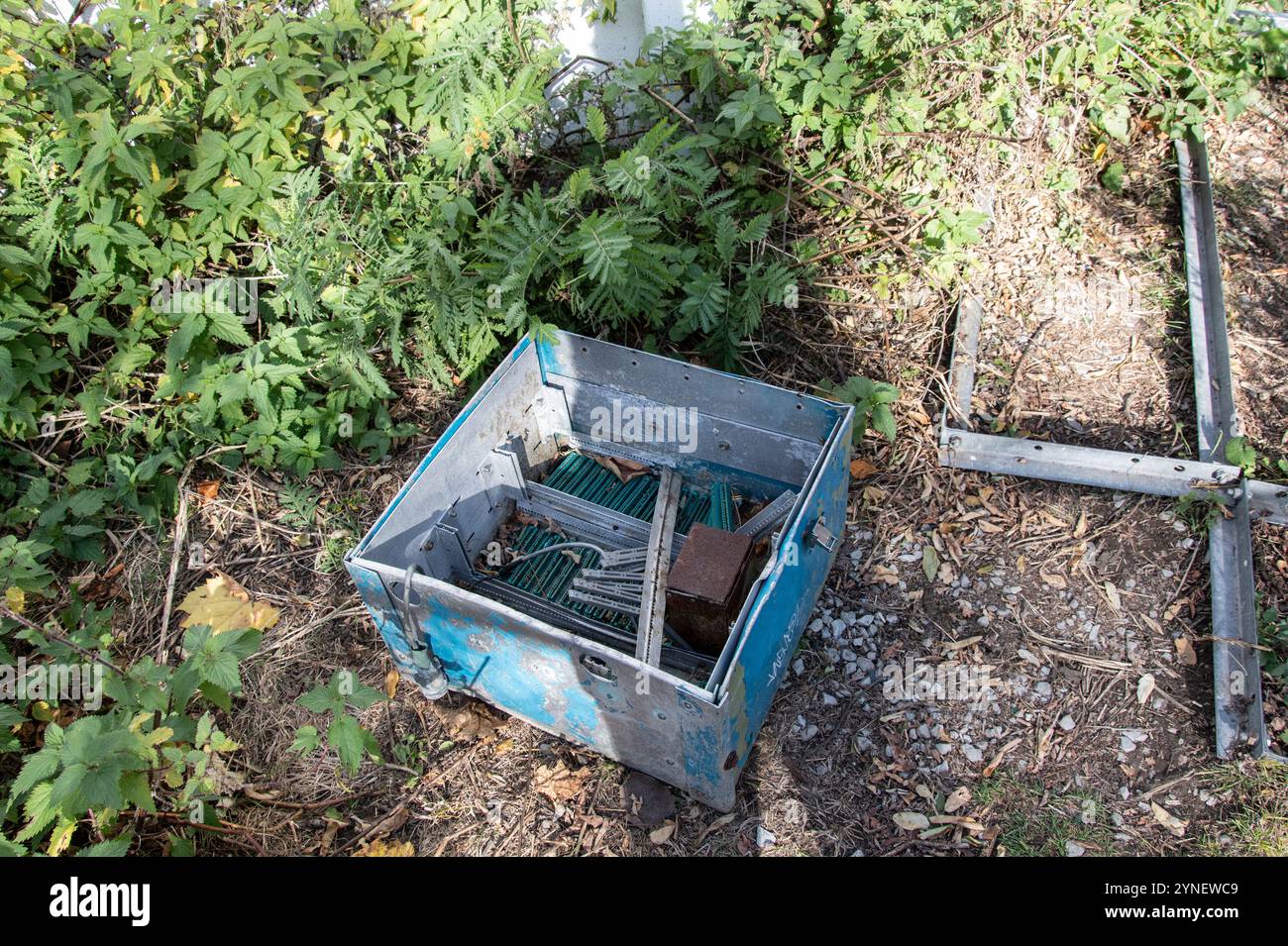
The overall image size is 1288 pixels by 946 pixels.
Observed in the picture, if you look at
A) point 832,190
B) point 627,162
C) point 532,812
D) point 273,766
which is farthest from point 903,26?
point 273,766

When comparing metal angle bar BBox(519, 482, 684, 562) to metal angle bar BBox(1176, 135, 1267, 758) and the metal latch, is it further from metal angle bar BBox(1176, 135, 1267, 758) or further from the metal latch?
metal angle bar BBox(1176, 135, 1267, 758)

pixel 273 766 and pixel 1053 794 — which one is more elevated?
pixel 273 766

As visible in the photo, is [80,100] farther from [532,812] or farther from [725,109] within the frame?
[532,812]

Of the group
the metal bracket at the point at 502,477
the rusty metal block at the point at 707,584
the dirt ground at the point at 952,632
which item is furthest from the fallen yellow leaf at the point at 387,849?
the metal bracket at the point at 502,477

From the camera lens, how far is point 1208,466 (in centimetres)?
367

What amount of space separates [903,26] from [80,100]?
12.3 ft

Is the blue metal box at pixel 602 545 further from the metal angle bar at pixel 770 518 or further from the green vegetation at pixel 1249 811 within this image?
the green vegetation at pixel 1249 811

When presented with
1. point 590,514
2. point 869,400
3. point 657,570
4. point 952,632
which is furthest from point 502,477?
point 952,632

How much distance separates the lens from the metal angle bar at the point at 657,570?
10.5 feet

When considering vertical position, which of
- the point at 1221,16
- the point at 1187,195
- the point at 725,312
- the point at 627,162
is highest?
the point at 1221,16

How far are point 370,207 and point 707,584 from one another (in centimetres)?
240

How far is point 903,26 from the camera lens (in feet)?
13.0

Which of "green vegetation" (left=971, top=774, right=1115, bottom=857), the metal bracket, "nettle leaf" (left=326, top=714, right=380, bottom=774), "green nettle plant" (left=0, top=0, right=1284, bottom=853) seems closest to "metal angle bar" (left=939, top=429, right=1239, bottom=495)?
"green nettle plant" (left=0, top=0, right=1284, bottom=853)

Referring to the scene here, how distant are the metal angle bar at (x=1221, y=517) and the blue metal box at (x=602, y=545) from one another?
1.48 metres
